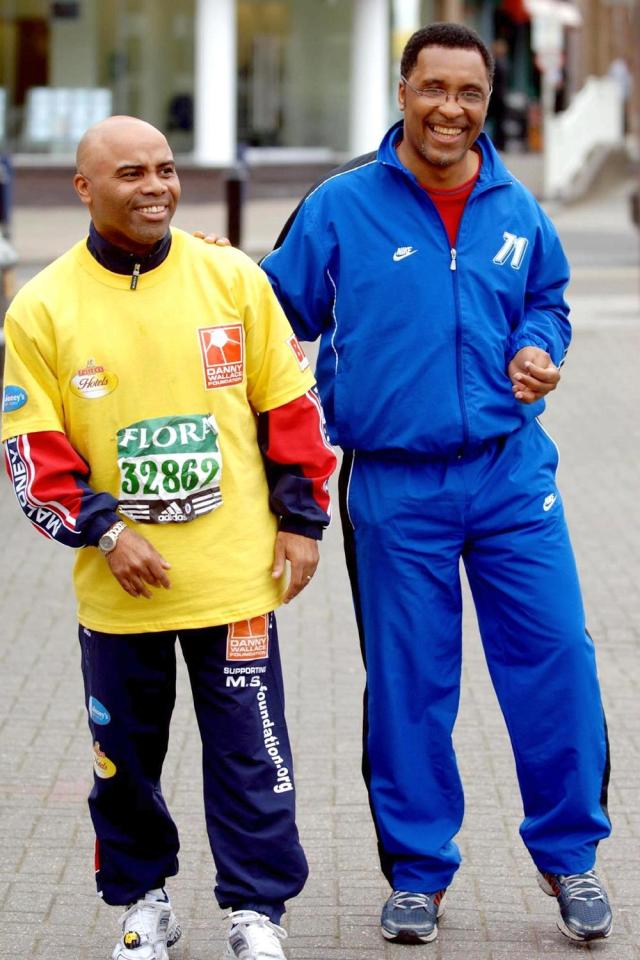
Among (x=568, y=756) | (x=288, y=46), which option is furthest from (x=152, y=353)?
(x=288, y=46)

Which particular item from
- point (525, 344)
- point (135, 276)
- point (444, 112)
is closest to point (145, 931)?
point (135, 276)

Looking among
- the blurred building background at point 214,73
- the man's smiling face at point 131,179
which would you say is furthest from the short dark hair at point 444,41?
the blurred building background at point 214,73

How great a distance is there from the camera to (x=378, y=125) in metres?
31.0

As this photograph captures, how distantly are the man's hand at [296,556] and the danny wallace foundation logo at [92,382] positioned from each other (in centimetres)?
49

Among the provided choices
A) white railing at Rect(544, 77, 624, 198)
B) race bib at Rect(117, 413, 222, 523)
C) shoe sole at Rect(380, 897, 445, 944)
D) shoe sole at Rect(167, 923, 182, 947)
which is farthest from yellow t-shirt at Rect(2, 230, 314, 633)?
white railing at Rect(544, 77, 624, 198)

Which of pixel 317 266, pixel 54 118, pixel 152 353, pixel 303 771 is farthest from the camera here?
pixel 54 118

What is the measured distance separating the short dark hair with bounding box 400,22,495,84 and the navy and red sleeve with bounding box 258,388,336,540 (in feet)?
2.69

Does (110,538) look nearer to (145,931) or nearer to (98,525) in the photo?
(98,525)

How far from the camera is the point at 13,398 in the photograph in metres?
3.59

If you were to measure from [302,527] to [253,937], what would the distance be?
840 mm

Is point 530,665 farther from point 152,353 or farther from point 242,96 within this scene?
point 242,96

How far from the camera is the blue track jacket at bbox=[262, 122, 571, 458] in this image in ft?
13.0

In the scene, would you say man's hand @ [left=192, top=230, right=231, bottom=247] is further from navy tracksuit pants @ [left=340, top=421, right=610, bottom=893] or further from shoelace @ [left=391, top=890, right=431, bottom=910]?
shoelace @ [left=391, top=890, right=431, bottom=910]

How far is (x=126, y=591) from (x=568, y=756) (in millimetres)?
1116
